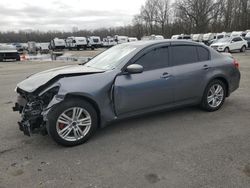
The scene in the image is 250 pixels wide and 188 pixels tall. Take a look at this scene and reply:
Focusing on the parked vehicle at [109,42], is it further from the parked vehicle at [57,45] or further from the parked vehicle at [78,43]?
the parked vehicle at [57,45]

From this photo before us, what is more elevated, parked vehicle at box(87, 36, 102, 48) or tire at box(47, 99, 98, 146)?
parked vehicle at box(87, 36, 102, 48)

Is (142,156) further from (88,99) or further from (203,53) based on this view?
(203,53)

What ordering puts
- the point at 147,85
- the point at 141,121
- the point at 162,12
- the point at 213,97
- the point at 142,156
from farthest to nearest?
the point at 162,12 → the point at 213,97 → the point at 141,121 → the point at 147,85 → the point at 142,156

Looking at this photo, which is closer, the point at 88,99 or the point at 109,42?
the point at 88,99

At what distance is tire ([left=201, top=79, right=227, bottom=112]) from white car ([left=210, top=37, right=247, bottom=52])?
21019mm

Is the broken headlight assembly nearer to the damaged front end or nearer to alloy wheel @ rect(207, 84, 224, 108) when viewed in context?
the damaged front end

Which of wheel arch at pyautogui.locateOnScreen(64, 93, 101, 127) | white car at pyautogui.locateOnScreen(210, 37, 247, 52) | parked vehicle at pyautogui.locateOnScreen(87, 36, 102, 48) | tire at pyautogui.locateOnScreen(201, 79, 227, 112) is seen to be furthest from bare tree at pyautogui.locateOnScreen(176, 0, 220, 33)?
Answer: wheel arch at pyautogui.locateOnScreen(64, 93, 101, 127)

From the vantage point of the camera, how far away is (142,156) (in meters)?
3.62

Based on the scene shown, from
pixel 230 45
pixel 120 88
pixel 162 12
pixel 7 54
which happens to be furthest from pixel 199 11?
pixel 120 88

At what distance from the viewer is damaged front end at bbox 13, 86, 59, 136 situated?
382 centimetres

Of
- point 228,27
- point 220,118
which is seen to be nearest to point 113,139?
point 220,118

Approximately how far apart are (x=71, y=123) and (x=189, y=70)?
2489mm

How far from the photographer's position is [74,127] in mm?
4016

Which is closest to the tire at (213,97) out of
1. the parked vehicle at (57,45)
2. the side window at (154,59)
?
the side window at (154,59)
